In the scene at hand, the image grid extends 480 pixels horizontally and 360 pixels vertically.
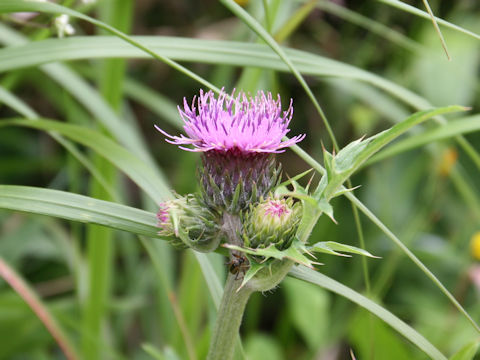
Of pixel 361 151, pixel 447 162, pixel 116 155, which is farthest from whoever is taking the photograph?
pixel 447 162

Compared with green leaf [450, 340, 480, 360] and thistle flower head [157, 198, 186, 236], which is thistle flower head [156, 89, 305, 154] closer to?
thistle flower head [157, 198, 186, 236]

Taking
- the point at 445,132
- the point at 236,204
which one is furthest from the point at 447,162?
the point at 236,204

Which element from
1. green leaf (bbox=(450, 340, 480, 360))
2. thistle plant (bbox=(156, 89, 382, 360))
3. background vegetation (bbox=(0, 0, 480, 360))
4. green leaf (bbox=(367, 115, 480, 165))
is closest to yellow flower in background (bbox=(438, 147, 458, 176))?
background vegetation (bbox=(0, 0, 480, 360))

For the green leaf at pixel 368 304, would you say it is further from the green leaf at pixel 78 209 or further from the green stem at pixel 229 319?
the green leaf at pixel 78 209

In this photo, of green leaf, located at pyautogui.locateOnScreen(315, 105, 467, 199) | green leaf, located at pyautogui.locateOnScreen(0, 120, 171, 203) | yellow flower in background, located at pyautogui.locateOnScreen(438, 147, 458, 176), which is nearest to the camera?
green leaf, located at pyautogui.locateOnScreen(315, 105, 467, 199)

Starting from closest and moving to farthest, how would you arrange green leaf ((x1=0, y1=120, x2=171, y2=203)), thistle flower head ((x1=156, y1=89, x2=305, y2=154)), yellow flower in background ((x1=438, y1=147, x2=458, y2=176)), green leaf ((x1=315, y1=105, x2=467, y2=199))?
green leaf ((x1=315, y1=105, x2=467, y2=199)) < thistle flower head ((x1=156, y1=89, x2=305, y2=154)) < green leaf ((x1=0, y1=120, x2=171, y2=203)) < yellow flower in background ((x1=438, y1=147, x2=458, y2=176))

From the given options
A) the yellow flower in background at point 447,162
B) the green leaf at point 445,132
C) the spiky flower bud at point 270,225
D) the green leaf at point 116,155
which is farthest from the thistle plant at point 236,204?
the yellow flower in background at point 447,162

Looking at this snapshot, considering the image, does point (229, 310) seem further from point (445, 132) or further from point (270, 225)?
point (445, 132)
